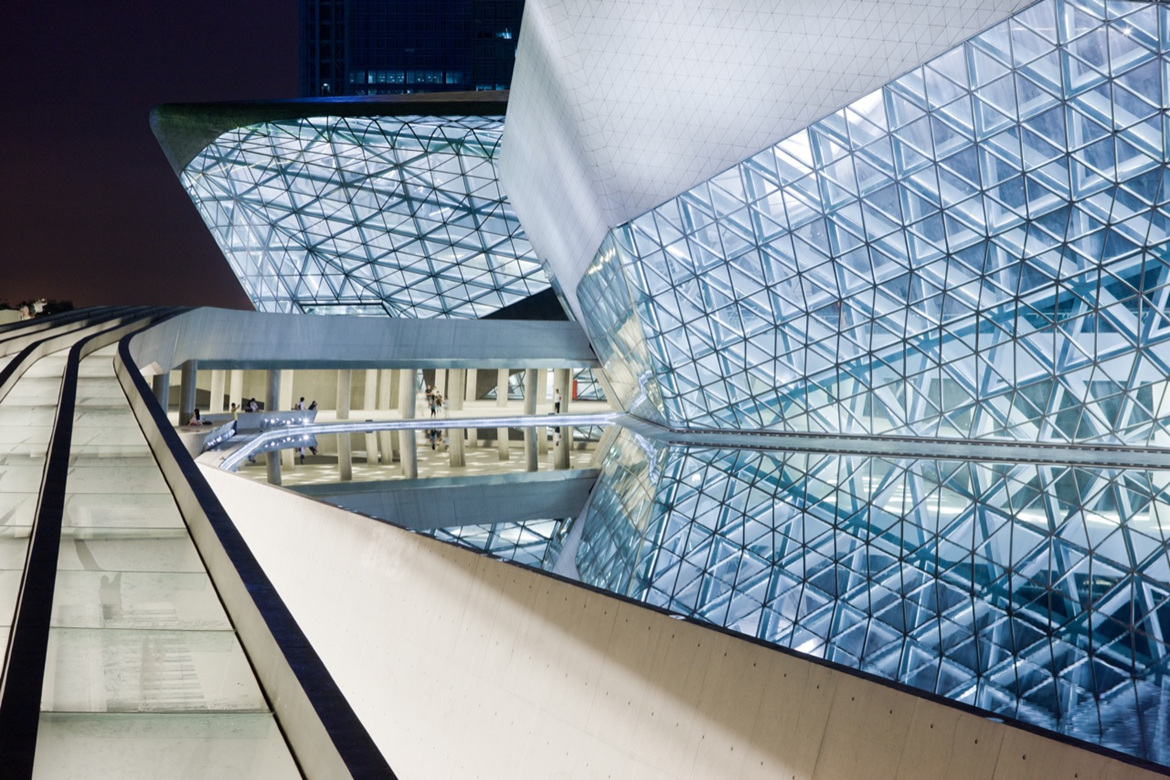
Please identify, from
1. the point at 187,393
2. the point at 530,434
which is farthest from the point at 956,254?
the point at 187,393

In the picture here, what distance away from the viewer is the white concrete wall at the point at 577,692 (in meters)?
6.03

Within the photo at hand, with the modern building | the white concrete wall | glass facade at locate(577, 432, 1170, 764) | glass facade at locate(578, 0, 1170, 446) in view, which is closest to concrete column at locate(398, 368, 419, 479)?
the modern building

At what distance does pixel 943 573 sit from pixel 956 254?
16.1m

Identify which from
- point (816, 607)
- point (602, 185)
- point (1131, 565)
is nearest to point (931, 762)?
point (816, 607)

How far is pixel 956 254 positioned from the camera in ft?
91.7

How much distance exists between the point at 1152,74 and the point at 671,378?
17.1 metres

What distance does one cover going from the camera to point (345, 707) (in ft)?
9.99

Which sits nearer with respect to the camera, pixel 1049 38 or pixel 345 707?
pixel 345 707

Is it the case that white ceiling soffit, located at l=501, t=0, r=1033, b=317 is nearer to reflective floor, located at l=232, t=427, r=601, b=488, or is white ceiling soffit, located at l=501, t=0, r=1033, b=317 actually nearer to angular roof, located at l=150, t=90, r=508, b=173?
reflective floor, located at l=232, t=427, r=601, b=488

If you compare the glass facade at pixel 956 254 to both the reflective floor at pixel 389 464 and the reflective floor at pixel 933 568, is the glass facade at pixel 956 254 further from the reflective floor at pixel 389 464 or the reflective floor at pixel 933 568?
the reflective floor at pixel 389 464

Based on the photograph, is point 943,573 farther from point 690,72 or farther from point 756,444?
point 756,444

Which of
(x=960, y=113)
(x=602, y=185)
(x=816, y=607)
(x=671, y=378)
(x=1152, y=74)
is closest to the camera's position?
(x=816, y=607)

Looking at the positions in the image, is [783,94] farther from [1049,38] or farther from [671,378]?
[671,378]

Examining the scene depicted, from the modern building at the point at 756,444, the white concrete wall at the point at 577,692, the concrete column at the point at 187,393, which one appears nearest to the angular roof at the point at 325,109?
the modern building at the point at 756,444
